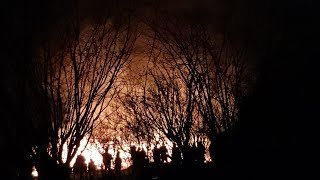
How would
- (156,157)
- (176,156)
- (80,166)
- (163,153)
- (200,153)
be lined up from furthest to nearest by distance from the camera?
1. (156,157)
2. (163,153)
3. (80,166)
4. (176,156)
5. (200,153)

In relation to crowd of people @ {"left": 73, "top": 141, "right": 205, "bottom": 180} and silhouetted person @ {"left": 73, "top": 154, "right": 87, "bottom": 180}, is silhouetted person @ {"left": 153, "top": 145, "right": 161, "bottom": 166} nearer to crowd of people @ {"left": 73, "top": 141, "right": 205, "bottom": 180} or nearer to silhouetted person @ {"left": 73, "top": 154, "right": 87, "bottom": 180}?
crowd of people @ {"left": 73, "top": 141, "right": 205, "bottom": 180}

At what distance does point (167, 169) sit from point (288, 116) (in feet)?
24.5

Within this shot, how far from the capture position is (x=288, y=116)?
77.0 ft

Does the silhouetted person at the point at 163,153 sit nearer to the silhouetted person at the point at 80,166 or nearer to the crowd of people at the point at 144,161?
the crowd of people at the point at 144,161

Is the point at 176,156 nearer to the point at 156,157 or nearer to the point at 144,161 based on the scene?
the point at 156,157

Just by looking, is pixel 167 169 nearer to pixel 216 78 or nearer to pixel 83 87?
pixel 216 78

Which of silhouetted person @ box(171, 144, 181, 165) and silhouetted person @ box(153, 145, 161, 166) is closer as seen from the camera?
silhouetted person @ box(171, 144, 181, 165)

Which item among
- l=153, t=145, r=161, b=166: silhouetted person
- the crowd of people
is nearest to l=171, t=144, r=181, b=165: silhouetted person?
the crowd of people

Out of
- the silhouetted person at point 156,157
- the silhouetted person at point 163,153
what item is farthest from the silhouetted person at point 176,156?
the silhouetted person at point 156,157

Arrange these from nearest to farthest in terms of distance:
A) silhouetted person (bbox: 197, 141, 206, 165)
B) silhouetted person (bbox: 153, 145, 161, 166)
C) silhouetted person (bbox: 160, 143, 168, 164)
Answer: silhouetted person (bbox: 197, 141, 206, 165)
silhouetted person (bbox: 160, 143, 168, 164)
silhouetted person (bbox: 153, 145, 161, 166)

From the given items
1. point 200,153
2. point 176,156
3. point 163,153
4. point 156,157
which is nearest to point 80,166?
point 156,157

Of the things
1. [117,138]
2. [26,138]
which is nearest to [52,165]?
[26,138]

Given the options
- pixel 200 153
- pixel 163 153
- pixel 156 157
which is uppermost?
pixel 163 153

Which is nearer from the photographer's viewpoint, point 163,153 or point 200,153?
point 200,153
